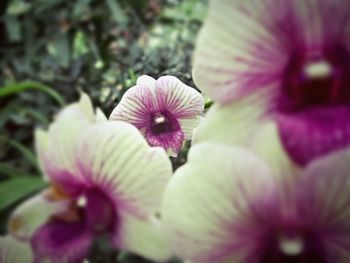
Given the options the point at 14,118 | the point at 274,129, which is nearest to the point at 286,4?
the point at 274,129

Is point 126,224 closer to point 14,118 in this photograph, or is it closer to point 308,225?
point 308,225

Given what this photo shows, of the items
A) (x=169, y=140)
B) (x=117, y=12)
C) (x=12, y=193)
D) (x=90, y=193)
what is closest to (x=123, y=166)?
(x=90, y=193)

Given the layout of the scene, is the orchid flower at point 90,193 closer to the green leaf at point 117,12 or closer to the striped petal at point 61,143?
the striped petal at point 61,143

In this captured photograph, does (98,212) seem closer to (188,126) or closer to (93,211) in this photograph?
(93,211)

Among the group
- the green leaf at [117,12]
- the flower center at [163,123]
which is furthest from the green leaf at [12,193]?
the green leaf at [117,12]

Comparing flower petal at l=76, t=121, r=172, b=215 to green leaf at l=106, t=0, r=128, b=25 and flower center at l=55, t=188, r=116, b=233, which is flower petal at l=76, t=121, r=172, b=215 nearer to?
flower center at l=55, t=188, r=116, b=233

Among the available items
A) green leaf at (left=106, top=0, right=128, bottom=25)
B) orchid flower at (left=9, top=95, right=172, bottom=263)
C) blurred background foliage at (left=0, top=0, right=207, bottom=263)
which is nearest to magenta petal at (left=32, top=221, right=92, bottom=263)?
orchid flower at (left=9, top=95, right=172, bottom=263)

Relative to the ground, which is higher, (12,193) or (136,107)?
(136,107)
